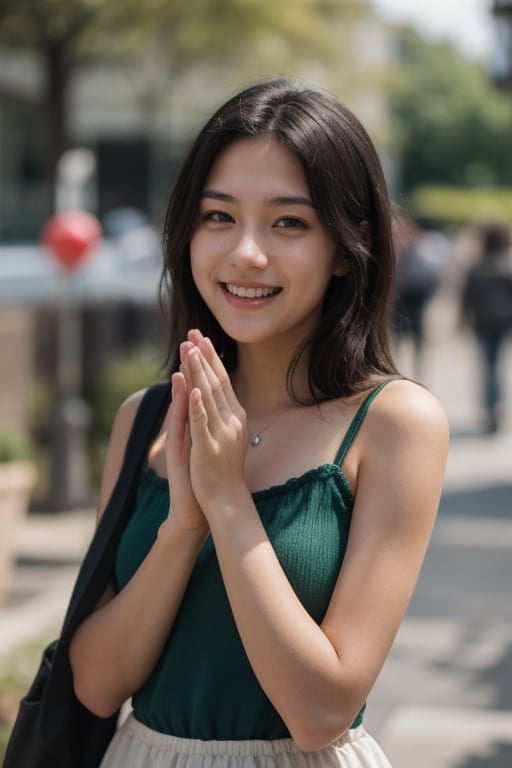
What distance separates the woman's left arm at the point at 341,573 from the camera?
1912 mm

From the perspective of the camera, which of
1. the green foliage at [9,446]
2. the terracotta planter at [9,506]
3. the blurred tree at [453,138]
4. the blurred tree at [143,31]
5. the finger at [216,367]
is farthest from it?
the blurred tree at [453,138]

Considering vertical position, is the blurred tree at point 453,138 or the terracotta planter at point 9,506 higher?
the blurred tree at point 453,138

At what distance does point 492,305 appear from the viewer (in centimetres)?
1317

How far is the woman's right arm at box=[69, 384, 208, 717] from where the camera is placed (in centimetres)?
205

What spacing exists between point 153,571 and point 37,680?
0.34m

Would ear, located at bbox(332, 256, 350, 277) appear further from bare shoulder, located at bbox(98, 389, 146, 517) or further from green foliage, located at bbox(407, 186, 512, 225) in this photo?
green foliage, located at bbox(407, 186, 512, 225)

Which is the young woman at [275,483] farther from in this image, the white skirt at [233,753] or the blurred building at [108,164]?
the blurred building at [108,164]

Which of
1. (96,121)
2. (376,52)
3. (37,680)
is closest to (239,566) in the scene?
(37,680)

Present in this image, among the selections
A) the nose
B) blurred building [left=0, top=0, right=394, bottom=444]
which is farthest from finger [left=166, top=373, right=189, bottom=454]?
blurred building [left=0, top=0, right=394, bottom=444]

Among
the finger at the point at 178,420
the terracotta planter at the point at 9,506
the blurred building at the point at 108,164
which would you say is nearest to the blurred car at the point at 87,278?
the blurred building at the point at 108,164

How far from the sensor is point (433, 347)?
22.4 m

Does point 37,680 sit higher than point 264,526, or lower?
lower

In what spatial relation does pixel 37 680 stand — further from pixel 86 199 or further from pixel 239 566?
pixel 86 199

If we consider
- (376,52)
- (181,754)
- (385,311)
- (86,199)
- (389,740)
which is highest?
(376,52)
